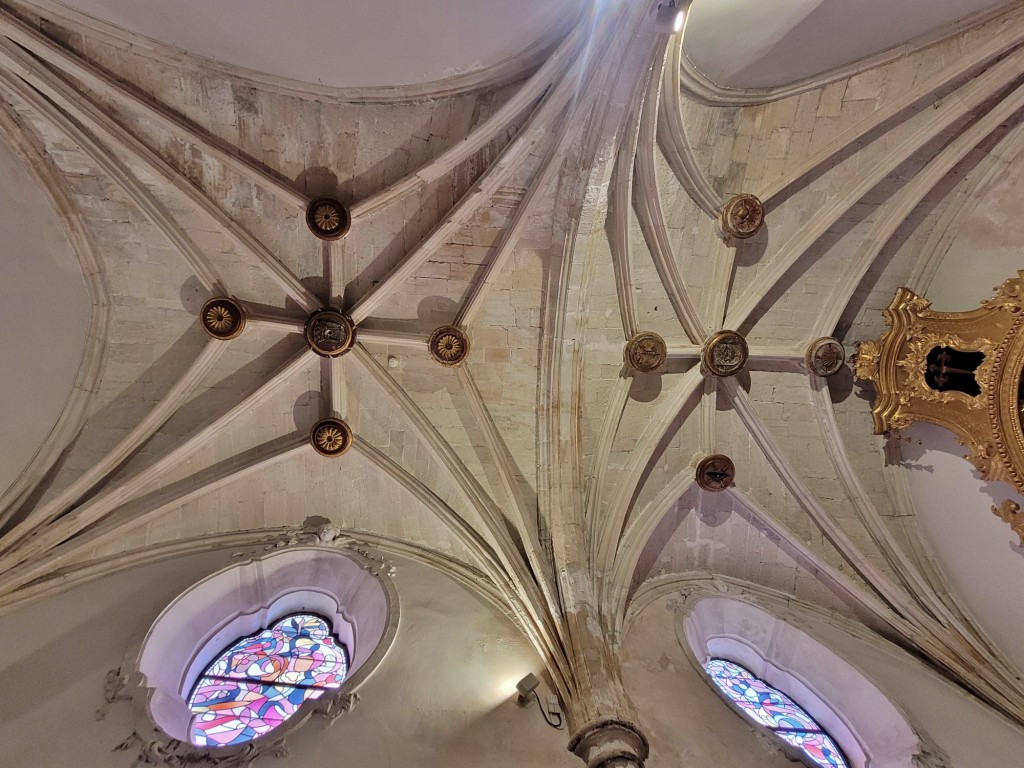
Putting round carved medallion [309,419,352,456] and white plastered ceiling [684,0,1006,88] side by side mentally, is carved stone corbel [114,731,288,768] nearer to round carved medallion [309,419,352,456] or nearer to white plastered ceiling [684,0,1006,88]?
round carved medallion [309,419,352,456]

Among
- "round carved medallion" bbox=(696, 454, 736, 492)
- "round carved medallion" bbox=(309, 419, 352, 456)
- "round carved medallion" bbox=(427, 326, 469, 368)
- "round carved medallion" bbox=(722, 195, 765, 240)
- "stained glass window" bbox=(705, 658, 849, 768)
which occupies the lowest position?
"stained glass window" bbox=(705, 658, 849, 768)

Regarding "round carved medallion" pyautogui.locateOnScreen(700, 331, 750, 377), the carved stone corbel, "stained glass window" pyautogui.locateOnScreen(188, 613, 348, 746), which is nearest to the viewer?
the carved stone corbel

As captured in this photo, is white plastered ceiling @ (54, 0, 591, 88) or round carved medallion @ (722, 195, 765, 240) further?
round carved medallion @ (722, 195, 765, 240)

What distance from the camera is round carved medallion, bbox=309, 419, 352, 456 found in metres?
7.91

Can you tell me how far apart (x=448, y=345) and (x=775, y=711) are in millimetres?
6678

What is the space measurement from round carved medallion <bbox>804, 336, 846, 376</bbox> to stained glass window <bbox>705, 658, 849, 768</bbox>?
15.2 ft

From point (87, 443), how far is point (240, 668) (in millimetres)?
3973

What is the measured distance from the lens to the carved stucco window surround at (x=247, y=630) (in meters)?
5.11

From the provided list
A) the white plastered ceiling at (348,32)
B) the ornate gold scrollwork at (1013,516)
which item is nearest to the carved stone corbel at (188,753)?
the white plastered ceiling at (348,32)

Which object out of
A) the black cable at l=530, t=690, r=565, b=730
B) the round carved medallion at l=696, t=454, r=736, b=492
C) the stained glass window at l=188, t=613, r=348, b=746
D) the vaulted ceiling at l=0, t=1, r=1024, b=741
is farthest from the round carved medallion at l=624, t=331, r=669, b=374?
the stained glass window at l=188, t=613, r=348, b=746

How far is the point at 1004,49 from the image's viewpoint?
638 cm

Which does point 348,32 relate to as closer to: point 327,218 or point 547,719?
point 327,218

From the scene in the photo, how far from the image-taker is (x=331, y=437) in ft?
26.1

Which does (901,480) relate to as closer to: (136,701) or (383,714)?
(383,714)
